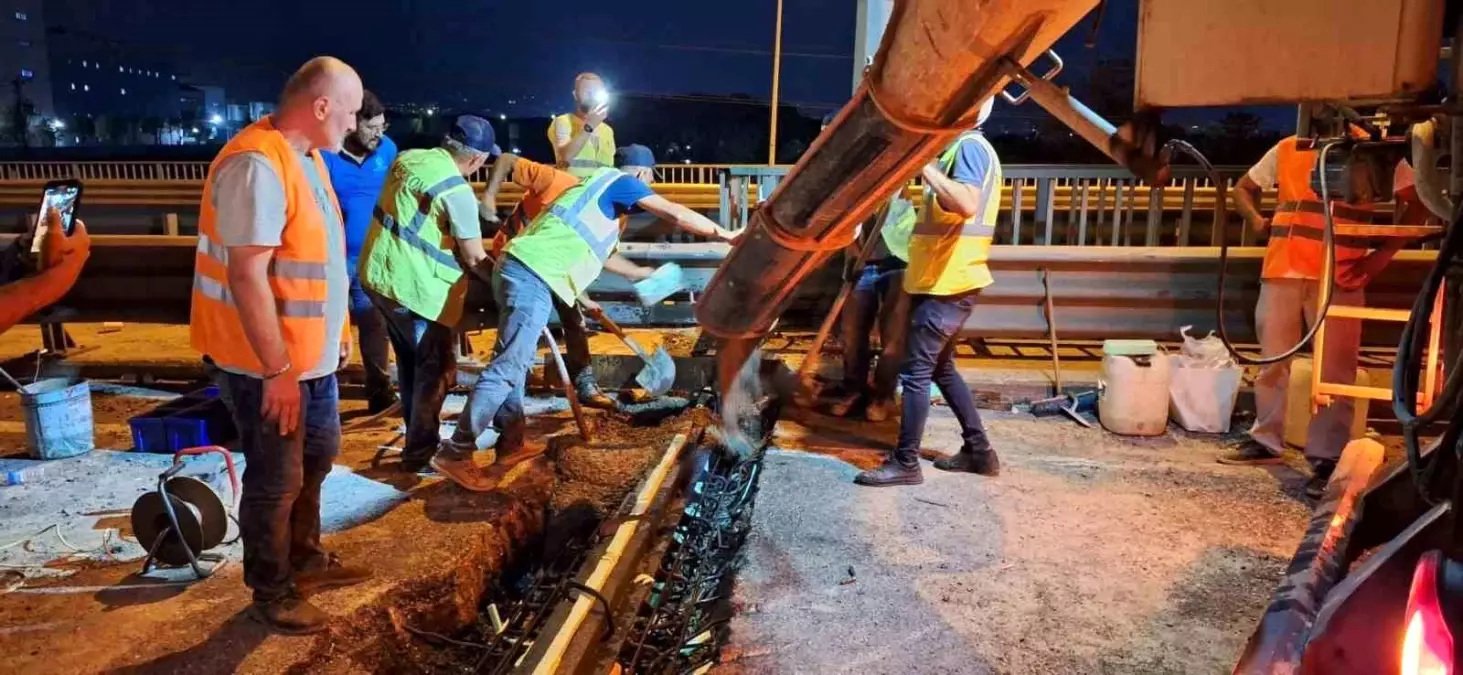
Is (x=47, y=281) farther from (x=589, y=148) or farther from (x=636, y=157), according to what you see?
(x=589, y=148)

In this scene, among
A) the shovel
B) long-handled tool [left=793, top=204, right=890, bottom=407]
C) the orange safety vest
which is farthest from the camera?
the shovel

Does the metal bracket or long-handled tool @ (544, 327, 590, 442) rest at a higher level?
the metal bracket

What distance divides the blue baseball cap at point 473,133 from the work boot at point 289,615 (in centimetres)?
237

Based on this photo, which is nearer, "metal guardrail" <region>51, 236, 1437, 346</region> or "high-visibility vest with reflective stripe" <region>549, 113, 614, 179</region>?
"metal guardrail" <region>51, 236, 1437, 346</region>

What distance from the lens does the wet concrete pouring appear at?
315 cm

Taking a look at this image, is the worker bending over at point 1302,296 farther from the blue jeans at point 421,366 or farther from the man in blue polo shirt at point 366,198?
the man in blue polo shirt at point 366,198

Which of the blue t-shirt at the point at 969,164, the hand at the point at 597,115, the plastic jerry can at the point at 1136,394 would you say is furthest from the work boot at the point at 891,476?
the hand at the point at 597,115

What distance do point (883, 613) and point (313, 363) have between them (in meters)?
2.10

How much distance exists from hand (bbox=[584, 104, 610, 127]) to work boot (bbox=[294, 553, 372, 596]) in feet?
15.2

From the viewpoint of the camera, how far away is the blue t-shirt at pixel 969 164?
4.43 metres

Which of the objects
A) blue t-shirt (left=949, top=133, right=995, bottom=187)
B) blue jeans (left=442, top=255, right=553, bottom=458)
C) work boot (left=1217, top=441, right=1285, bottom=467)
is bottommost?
work boot (left=1217, top=441, right=1285, bottom=467)

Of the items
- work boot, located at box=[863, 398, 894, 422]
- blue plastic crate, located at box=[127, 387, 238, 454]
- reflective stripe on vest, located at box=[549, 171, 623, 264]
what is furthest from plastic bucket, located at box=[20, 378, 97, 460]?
work boot, located at box=[863, 398, 894, 422]

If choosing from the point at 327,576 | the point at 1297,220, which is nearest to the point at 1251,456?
the point at 1297,220

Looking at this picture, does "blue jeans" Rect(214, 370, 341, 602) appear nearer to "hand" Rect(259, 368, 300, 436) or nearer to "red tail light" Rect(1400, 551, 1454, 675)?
"hand" Rect(259, 368, 300, 436)
